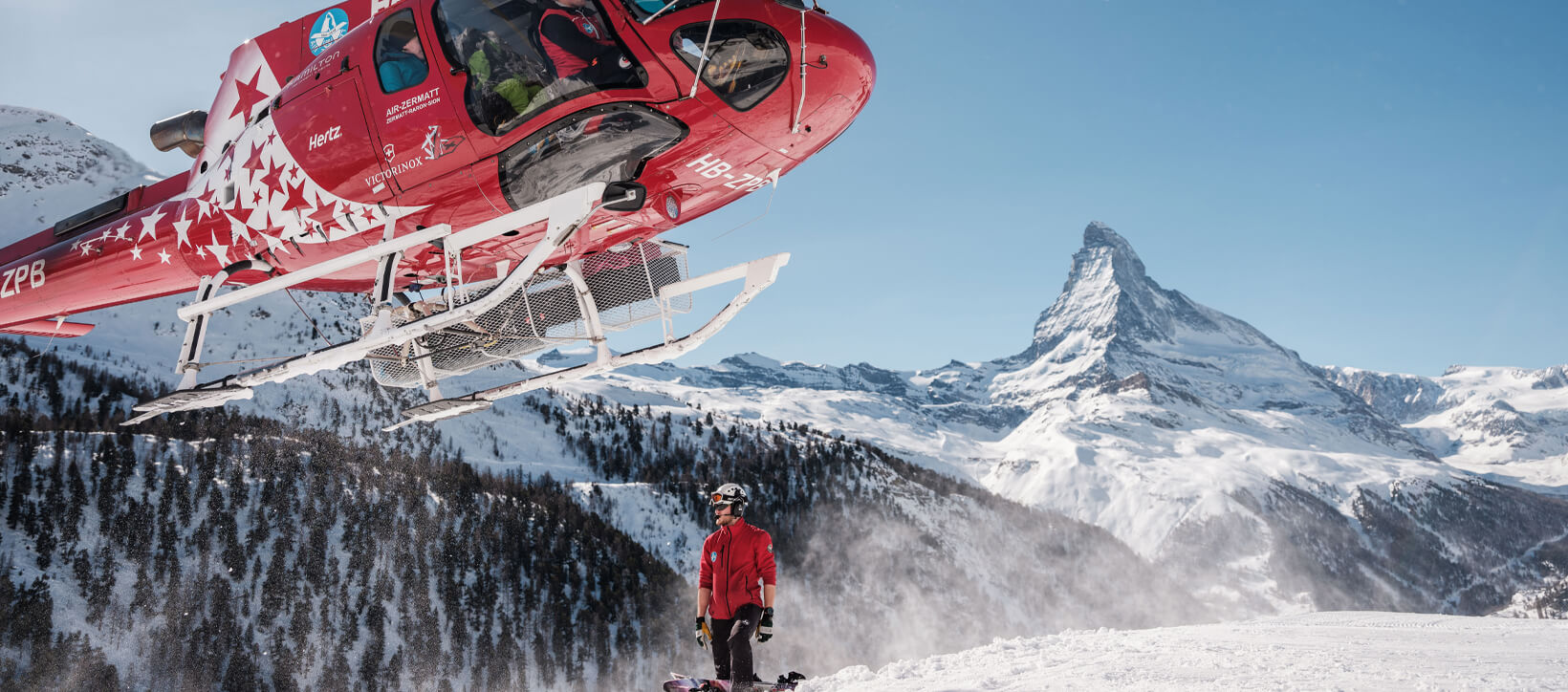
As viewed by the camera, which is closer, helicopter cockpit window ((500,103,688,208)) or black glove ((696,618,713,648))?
helicopter cockpit window ((500,103,688,208))

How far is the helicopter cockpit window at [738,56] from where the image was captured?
8.02 m

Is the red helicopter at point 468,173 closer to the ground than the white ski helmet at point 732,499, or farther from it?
farther from it

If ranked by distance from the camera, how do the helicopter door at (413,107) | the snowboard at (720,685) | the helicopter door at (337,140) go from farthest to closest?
the helicopter door at (337,140), the helicopter door at (413,107), the snowboard at (720,685)

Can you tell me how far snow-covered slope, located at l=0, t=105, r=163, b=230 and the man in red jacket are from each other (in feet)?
515

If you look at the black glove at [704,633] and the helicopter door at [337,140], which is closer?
the black glove at [704,633]

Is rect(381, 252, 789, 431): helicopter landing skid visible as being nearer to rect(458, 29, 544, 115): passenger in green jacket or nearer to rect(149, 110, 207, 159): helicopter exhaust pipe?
rect(458, 29, 544, 115): passenger in green jacket

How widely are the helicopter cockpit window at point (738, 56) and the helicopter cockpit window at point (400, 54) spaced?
2824 millimetres

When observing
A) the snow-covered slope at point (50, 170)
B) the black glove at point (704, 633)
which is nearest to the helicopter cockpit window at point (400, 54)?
the black glove at point (704, 633)

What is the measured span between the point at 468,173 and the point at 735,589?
4.98 m

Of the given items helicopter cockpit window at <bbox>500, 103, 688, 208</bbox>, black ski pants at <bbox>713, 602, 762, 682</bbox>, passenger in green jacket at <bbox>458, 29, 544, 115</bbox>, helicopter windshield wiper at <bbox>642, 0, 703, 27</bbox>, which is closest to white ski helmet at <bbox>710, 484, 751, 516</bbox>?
black ski pants at <bbox>713, 602, 762, 682</bbox>

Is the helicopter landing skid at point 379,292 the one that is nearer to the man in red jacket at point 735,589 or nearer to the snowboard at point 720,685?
the man in red jacket at point 735,589

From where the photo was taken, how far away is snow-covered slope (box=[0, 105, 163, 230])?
132250mm

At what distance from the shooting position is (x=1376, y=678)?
9.16 meters

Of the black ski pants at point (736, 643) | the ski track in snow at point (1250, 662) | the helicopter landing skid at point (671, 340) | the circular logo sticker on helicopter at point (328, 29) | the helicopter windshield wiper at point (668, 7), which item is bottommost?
the ski track in snow at point (1250, 662)
